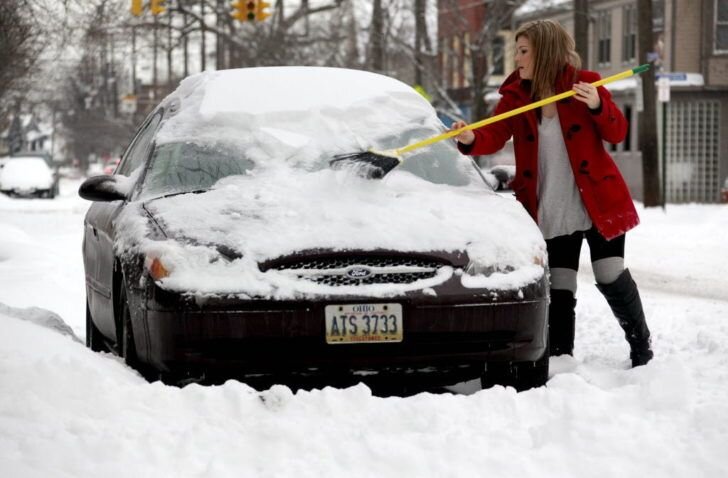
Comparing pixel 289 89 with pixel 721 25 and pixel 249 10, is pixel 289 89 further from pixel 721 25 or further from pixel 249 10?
pixel 721 25

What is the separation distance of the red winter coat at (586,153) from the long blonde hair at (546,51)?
0.17 feet

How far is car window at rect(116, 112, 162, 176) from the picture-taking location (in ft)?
22.3

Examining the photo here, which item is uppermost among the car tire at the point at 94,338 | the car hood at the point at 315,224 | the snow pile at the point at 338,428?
the car hood at the point at 315,224

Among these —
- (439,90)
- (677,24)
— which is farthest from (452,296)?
(677,24)

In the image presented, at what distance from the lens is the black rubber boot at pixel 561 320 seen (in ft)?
22.4

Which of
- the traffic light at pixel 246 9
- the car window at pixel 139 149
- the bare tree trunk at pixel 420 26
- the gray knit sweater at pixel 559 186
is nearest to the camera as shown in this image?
the gray knit sweater at pixel 559 186

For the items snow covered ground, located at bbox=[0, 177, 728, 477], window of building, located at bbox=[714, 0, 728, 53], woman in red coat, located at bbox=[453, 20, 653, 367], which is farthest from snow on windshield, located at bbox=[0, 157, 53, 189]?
snow covered ground, located at bbox=[0, 177, 728, 477]

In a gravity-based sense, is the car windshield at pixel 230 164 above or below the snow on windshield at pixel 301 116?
below

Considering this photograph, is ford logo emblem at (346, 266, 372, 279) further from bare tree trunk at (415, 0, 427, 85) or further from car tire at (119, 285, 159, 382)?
bare tree trunk at (415, 0, 427, 85)

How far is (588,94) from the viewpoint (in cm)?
631

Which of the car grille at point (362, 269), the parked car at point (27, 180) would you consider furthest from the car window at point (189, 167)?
the parked car at point (27, 180)

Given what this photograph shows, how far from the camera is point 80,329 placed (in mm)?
8797

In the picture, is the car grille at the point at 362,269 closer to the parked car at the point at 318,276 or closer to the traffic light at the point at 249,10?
the parked car at the point at 318,276

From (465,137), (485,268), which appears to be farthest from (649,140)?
(485,268)
